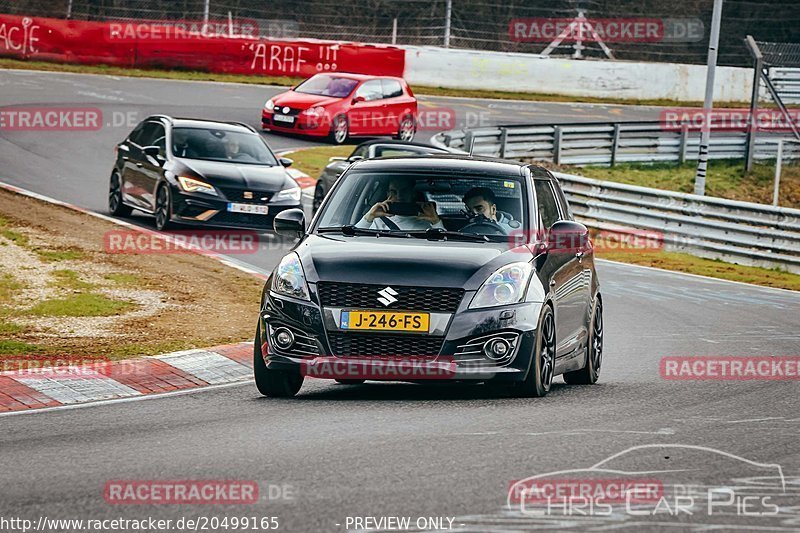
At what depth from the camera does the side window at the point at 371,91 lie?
34312mm

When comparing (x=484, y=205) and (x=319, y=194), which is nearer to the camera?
(x=484, y=205)

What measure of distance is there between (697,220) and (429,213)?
15808 millimetres

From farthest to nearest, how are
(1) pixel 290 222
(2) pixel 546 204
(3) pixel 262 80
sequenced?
(3) pixel 262 80, (2) pixel 546 204, (1) pixel 290 222

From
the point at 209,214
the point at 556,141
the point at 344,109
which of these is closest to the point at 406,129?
the point at 344,109

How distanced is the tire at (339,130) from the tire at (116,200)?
12.0 m

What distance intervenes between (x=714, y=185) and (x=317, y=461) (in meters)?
30.8

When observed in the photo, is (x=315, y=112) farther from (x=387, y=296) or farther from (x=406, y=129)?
(x=387, y=296)

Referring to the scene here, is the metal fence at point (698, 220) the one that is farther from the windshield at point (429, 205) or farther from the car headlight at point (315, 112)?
the windshield at point (429, 205)

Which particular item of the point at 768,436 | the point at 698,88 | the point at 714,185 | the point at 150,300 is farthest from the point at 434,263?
the point at 698,88

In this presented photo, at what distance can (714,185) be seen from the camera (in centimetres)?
3688

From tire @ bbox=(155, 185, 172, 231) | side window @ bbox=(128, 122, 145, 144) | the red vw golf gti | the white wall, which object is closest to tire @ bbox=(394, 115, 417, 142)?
the red vw golf gti

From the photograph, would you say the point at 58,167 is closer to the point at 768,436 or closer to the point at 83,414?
the point at 83,414

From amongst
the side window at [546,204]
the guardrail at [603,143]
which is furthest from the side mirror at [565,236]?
the guardrail at [603,143]

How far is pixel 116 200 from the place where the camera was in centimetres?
2202
